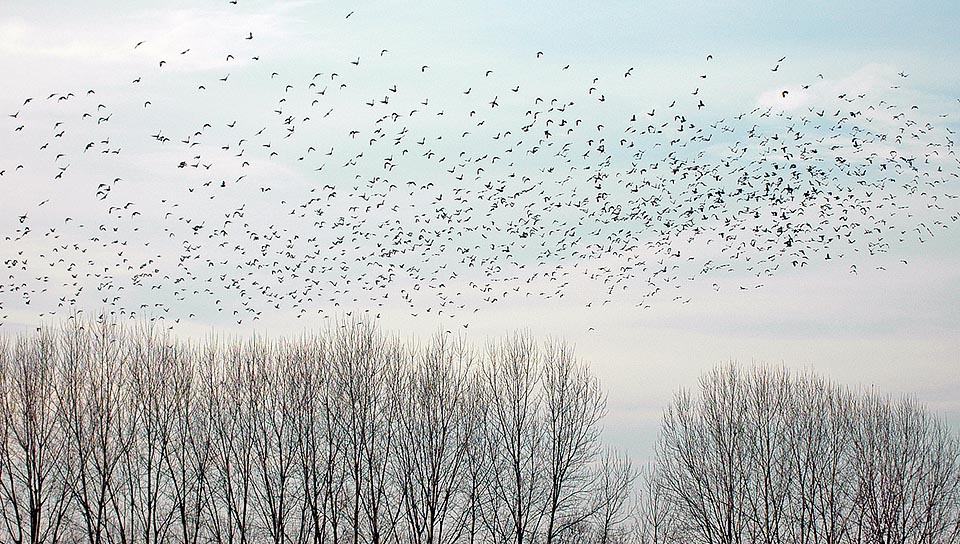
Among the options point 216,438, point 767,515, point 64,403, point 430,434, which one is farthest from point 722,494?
point 64,403

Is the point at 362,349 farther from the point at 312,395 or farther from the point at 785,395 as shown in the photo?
the point at 785,395

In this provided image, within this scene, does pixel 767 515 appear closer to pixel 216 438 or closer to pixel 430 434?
pixel 430 434

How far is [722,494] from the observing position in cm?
4734

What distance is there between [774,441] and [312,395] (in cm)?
2023

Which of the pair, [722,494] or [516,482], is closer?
[516,482]

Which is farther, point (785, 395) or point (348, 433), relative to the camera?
point (785, 395)

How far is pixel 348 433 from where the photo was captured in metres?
40.5

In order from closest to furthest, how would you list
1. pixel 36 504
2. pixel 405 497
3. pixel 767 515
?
pixel 36 504 < pixel 405 497 < pixel 767 515

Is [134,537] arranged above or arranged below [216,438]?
below

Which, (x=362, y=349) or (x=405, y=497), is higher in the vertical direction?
(x=362, y=349)

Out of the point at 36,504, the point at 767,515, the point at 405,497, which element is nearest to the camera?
Result: the point at 36,504

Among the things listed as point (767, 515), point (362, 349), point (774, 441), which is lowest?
point (767, 515)

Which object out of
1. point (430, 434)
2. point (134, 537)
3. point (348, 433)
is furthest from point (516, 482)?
point (134, 537)

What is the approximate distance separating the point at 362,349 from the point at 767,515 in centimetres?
1908
